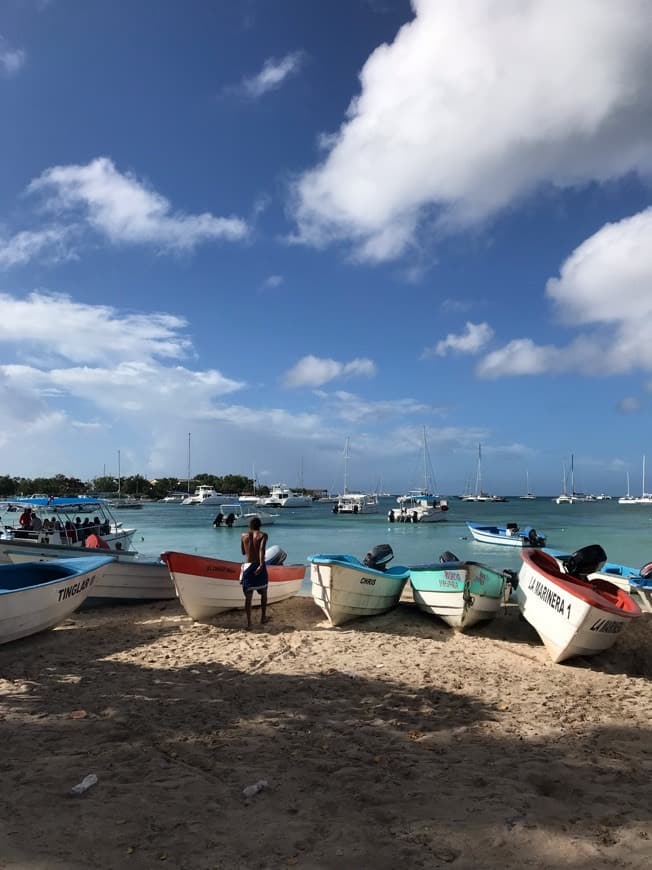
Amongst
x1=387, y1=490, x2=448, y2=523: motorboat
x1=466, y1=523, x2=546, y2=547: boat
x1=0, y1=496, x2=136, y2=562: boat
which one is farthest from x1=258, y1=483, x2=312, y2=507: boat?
x1=0, y1=496, x2=136, y2=562: boat

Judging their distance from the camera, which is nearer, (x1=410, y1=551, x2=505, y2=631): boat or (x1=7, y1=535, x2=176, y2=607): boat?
(x1=410, y1=551, x2=505, y2=631): boat

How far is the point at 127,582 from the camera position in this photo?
518 inches

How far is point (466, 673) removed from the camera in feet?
26.1

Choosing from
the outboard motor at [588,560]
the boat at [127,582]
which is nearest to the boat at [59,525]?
the boat at [127,582]

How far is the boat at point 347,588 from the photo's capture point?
10.6 metres

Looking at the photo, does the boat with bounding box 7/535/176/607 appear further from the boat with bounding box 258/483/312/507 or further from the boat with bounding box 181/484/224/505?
the boat with bounding box 181/484/224/505

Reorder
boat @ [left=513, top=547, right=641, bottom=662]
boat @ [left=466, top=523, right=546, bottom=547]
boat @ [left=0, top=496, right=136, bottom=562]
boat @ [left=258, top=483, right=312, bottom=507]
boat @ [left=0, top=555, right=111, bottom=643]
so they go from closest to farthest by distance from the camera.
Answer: boat @ [left=513, top=547, right=641, bottom=662]
boat @ [left=0, top=555, right=111, bottom=643]
boat @ [left=0, top=496, right=136, bottom=562]
boat @ [left=466, top=523, right=546, bottom=547]
boat @ [left=258, top=483, right=312, bottom=507]

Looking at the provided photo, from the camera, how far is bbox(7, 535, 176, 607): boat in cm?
1293

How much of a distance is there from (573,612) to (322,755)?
4.82 m

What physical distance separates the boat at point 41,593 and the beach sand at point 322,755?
40 cm

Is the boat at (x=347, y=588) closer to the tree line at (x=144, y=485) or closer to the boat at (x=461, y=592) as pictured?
the boat at (x=461, y=592)

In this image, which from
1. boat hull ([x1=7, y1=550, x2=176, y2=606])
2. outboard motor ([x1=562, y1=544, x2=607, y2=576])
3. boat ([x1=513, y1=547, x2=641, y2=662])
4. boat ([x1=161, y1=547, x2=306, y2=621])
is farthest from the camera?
boat hull ([x1=7, y1=550, x2=176, y2=606])

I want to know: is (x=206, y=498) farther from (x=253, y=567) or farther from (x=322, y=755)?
(x=322, y=755)

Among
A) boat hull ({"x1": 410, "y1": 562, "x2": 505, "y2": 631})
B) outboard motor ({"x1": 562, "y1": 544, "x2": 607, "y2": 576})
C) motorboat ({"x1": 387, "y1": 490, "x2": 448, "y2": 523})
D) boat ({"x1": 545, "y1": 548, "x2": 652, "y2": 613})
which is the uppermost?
outboard motor ({"x1": 562, "y1": 544, "x2": 607, "y2": 576})
